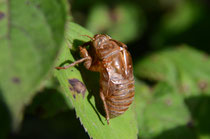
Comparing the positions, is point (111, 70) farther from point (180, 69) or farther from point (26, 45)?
point (180, 69)

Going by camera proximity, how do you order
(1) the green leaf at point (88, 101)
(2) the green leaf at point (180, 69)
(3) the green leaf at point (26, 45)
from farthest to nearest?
(2) the green leaf at point (180, 69)
(1) the green leaf at point (88, 101)
(3) the green leaf at point (26, 45)

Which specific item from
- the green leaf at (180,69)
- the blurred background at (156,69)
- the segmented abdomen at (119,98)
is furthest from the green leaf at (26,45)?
the green leaf at (180,69)

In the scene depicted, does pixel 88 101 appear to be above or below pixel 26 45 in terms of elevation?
below

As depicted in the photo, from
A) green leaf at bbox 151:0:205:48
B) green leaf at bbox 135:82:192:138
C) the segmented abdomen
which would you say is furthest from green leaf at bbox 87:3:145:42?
the segmented abdomen

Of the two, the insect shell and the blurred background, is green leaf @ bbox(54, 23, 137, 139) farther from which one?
the blurred background

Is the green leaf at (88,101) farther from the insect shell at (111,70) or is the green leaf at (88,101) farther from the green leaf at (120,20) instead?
the green leaf at (120,20)

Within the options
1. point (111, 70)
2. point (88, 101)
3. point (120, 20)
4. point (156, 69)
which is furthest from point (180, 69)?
point (88, 101)
